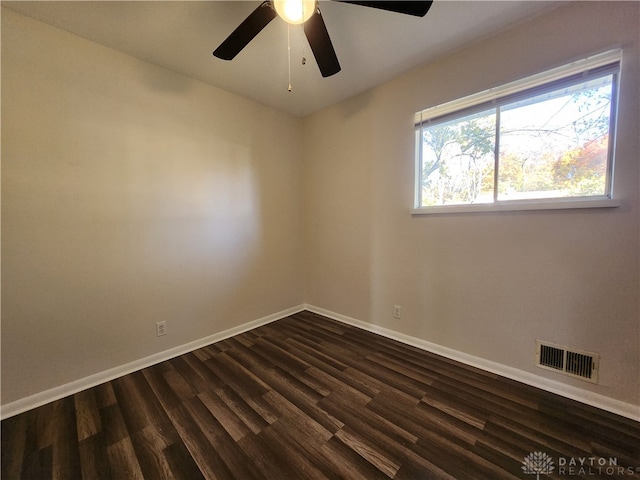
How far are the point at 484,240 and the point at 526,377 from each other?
105cm

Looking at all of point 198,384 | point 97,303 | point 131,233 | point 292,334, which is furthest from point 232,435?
point 131,233

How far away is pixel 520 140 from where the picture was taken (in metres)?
1.79

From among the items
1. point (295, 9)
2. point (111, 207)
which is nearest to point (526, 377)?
point (295, 9)

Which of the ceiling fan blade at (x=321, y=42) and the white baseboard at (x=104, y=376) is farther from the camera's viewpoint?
the white baseboard at (x=104, y=376)

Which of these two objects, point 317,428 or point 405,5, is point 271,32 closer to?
point 405,5

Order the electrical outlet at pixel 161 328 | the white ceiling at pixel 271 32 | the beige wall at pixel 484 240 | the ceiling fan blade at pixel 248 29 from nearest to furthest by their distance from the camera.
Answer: the ceiling fan blade at pixel 248 29 < the beige wall at pixel 484 240 < the white ceiling at pixel 271 32 < the electrical outlet at pixel 161 328

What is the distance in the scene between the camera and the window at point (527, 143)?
5.03 ft

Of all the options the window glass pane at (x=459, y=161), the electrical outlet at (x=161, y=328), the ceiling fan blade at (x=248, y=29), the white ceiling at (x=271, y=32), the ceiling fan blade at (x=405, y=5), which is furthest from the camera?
the electrical outlet at (x=161, y=328)

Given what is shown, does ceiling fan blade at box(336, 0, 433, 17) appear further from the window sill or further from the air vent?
the air vent

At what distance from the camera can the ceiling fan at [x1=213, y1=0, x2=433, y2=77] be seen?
120 cm

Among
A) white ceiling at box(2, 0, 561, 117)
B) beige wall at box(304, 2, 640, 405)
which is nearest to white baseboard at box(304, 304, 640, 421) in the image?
beige wall at box(304, 2, 640, 405)

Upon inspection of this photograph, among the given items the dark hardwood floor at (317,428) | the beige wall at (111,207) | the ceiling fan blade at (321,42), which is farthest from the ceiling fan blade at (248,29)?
the dark hardwood floor at (317,428)
